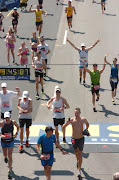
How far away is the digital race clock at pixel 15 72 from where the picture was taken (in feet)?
50.7

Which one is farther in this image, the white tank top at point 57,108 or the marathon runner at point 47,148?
the white tank top at point 57,108

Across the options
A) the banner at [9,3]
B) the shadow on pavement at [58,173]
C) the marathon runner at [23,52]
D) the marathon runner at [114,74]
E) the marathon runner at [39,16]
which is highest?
the banner at [9,3]

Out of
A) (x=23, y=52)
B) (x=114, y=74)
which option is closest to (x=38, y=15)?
(x=23, y=52)

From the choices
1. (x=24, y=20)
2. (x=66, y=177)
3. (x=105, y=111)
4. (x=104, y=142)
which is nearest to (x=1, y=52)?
(x=24, y=20)

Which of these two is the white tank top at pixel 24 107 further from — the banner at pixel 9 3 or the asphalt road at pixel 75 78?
the banner at pixel 9 3

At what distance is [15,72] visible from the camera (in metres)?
15.5

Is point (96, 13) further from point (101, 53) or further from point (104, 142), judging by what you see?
point (104, 142)

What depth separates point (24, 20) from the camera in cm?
3203

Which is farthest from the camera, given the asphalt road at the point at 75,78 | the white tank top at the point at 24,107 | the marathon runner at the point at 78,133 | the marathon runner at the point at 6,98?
the marathon runner at the point at 6,98

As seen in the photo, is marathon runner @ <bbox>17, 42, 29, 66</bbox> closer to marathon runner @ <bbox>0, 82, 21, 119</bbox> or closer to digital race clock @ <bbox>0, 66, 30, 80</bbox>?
digital race clock @ <bbox>0, 66, 30, 80</bbox>

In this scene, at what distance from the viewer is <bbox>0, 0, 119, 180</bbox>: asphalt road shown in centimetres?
1323

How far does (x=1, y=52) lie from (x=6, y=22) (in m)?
7.08

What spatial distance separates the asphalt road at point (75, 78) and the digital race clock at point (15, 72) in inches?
77.1

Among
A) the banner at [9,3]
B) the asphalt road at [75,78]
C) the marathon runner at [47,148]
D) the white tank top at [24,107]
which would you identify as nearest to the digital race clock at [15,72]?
the white tank top at [24,107]
